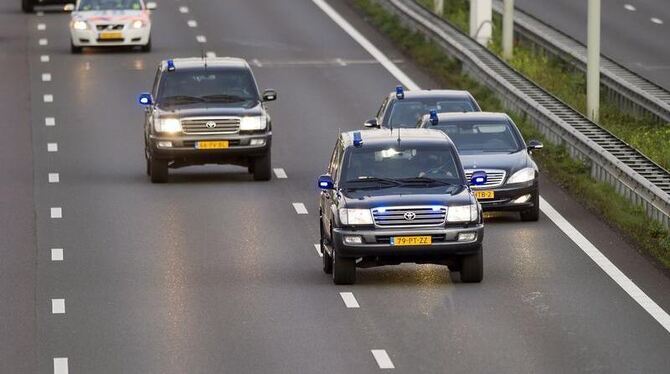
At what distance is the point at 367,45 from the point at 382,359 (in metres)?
36.5

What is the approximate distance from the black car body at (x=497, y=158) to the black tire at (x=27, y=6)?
3335 centimetres

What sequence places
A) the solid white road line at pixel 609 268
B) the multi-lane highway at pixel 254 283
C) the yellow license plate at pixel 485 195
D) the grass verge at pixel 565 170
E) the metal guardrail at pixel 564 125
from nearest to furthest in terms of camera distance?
the multi-lane highway at pixel 254 283 → the solid white road line at pixel 609 268 → the grass verge at pixel 565 170 → the metal guardrail at pixel 564 125 → the yellow license plate at pixel 485 195

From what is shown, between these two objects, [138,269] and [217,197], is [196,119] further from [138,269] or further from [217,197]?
[138,269]

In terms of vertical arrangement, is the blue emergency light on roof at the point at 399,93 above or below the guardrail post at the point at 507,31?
above

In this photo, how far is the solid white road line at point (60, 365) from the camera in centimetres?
2012

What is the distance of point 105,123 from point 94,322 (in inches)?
825

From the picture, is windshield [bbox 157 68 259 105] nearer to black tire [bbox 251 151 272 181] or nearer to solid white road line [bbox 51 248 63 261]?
black tire [bbox 251 151 272 181]

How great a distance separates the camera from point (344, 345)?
21.3m

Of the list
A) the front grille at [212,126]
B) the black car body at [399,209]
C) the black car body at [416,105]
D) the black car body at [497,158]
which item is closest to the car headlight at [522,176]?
the black car body at [497,158]

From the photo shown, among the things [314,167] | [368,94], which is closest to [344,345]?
[314,167]

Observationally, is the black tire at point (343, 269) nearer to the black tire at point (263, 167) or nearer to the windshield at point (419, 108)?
the black tire at point (263, 167)

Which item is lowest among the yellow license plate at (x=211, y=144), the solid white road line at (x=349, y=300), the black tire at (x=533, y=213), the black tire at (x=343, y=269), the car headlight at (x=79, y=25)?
the car headlight at (x=79, y=25)

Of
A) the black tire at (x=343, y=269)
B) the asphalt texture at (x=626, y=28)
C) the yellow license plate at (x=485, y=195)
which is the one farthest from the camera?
the asphalt texture at (x=626, y=28)

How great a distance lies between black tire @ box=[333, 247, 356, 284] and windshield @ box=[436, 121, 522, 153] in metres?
7.19
